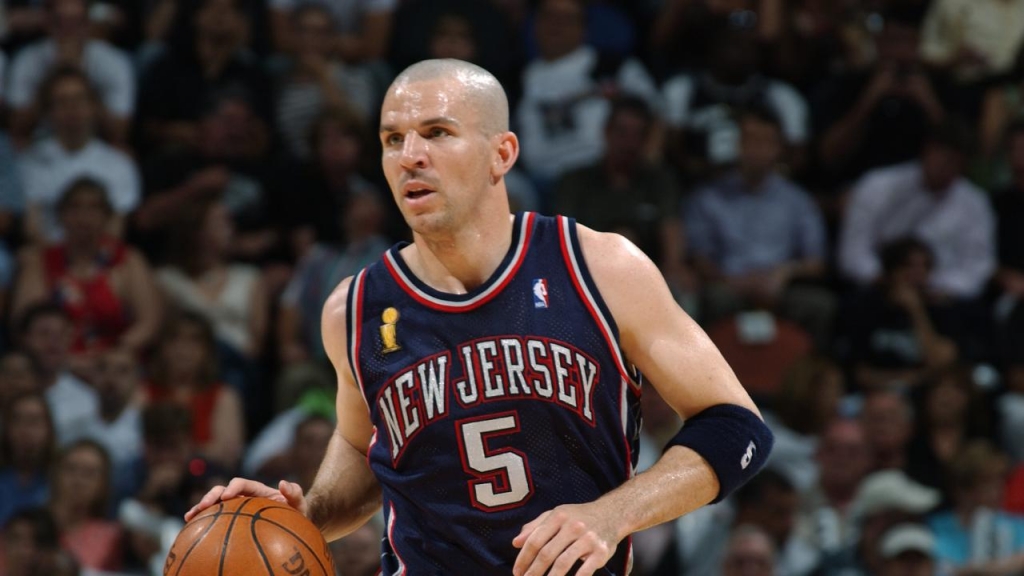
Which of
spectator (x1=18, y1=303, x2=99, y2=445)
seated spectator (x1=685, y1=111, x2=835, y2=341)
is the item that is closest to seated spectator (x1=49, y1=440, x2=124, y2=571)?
spectator (x1=18, y1=303, x2=99, y2=445)

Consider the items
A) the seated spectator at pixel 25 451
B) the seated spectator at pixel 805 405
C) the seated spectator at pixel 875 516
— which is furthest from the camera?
the seated spectator at pixel 805 405

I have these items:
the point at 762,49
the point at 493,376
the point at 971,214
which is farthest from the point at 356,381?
the point at 762,49

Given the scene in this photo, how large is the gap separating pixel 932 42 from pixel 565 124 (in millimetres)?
3244

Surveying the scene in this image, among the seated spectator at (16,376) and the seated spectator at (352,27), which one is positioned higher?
the seated spectator at (352,27)

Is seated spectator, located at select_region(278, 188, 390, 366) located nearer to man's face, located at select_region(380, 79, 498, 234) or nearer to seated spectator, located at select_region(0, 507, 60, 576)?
seated spectator, located at select_region(0, 507, 60, 576)

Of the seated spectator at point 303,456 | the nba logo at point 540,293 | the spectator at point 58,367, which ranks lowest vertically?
the seated spectator at point 303,456

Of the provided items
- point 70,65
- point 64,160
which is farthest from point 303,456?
point 70,65

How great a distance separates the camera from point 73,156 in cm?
1053

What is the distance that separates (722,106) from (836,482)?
11.2 feet

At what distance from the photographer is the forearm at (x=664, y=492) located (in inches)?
154

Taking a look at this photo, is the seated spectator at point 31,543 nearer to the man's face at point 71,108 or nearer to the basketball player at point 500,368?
the man's face at point 71,108

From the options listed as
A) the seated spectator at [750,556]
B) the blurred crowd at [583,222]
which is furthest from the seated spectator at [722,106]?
the seated spectator at [750,556]

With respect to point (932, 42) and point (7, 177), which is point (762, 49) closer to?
point (932, 42)

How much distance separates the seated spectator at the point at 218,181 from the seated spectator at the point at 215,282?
0.63 feet
